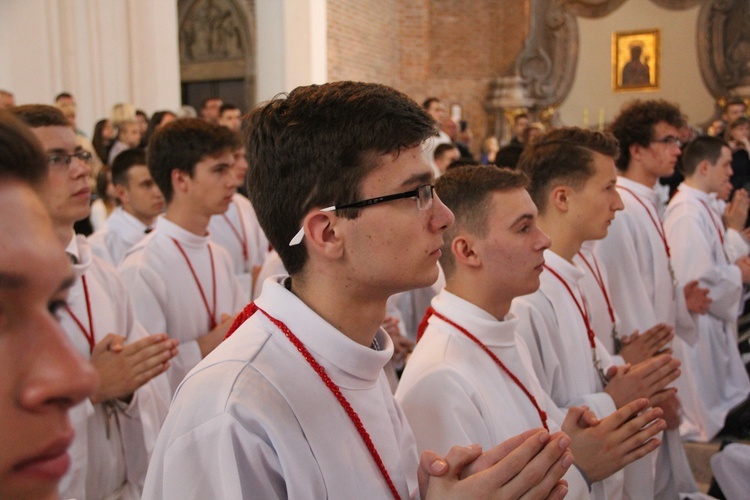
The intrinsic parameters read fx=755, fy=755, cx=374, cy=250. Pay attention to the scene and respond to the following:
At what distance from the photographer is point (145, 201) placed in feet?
18.7

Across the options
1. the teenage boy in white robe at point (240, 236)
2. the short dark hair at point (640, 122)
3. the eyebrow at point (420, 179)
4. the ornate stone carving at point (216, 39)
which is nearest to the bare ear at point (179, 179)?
the teenage boy in white robe at point (240, 236)

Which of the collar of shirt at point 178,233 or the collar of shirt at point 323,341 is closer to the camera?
the collar of shirt at point 323,341

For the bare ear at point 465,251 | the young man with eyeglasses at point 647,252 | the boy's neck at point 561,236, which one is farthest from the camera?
the young man with eyeglasses at point 647,252

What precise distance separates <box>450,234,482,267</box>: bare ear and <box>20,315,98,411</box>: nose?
83.5 inches

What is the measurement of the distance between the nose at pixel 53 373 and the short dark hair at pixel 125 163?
5186mm

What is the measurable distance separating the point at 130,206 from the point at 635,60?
15.9 m

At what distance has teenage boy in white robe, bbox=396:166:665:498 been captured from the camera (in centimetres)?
237

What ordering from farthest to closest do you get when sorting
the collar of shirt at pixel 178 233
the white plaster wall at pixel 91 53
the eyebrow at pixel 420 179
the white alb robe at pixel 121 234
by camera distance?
the white plaster wall at pixel 91 53 < the white alb robe at pixel 121 234 < the collar of shirt at pixel 178 233 < the eyebrow at pixel 420 179

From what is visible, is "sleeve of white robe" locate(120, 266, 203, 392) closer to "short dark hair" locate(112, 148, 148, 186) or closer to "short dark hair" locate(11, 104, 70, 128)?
"short dark hair" locate(11, 104, 70, 128)

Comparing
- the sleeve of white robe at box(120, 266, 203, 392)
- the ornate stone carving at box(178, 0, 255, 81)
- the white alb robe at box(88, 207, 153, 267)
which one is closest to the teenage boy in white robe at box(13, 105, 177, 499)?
the sleeve of white robe at box(120, 266, 203, 392)

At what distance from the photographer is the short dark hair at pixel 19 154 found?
2.55 feet

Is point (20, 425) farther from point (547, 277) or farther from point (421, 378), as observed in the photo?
point (547, 277)

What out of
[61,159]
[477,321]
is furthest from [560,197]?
[61,159]

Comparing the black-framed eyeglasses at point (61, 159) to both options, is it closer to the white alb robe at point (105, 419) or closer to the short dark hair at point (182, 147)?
the white alb robe at point (105, 419)
